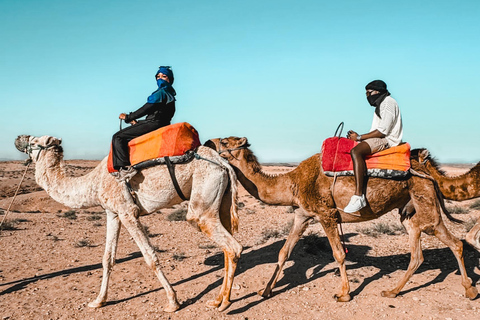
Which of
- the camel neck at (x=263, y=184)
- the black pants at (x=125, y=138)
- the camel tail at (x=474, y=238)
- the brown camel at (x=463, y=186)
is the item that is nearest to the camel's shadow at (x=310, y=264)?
the camel tail at (x=474, y=238)

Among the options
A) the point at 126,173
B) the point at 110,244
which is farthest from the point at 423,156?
the point at 110,244

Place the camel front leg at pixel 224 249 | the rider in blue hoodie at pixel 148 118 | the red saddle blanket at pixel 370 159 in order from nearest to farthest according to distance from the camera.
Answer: the camel front leg at pixel 224 249 → the rider in blue hoodie at pixel 148 118 → the red saddle blanket at pixel 370 159

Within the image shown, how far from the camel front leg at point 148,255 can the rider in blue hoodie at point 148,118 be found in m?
0.68

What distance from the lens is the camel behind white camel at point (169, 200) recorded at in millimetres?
5766

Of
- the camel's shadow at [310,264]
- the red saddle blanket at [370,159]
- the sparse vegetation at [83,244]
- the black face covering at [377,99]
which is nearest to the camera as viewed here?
the red saddle blanket at [370,159]

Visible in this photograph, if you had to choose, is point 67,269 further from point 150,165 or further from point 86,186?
point 150,165

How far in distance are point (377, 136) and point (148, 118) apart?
387cm

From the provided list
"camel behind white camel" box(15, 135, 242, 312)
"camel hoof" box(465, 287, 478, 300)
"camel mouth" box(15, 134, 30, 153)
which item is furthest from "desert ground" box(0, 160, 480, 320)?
"camel mouth" box(15, 134, 30, 153)

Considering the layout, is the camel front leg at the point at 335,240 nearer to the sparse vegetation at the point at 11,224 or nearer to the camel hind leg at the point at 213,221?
the camel hind leg at the point at 213,221

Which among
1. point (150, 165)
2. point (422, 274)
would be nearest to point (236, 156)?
point (150, 165)

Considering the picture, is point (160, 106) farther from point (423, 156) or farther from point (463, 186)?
point (463, 186)

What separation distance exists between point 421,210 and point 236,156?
10.8 ft

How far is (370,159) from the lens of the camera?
6.05 meters

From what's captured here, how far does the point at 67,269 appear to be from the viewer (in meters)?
7.88
